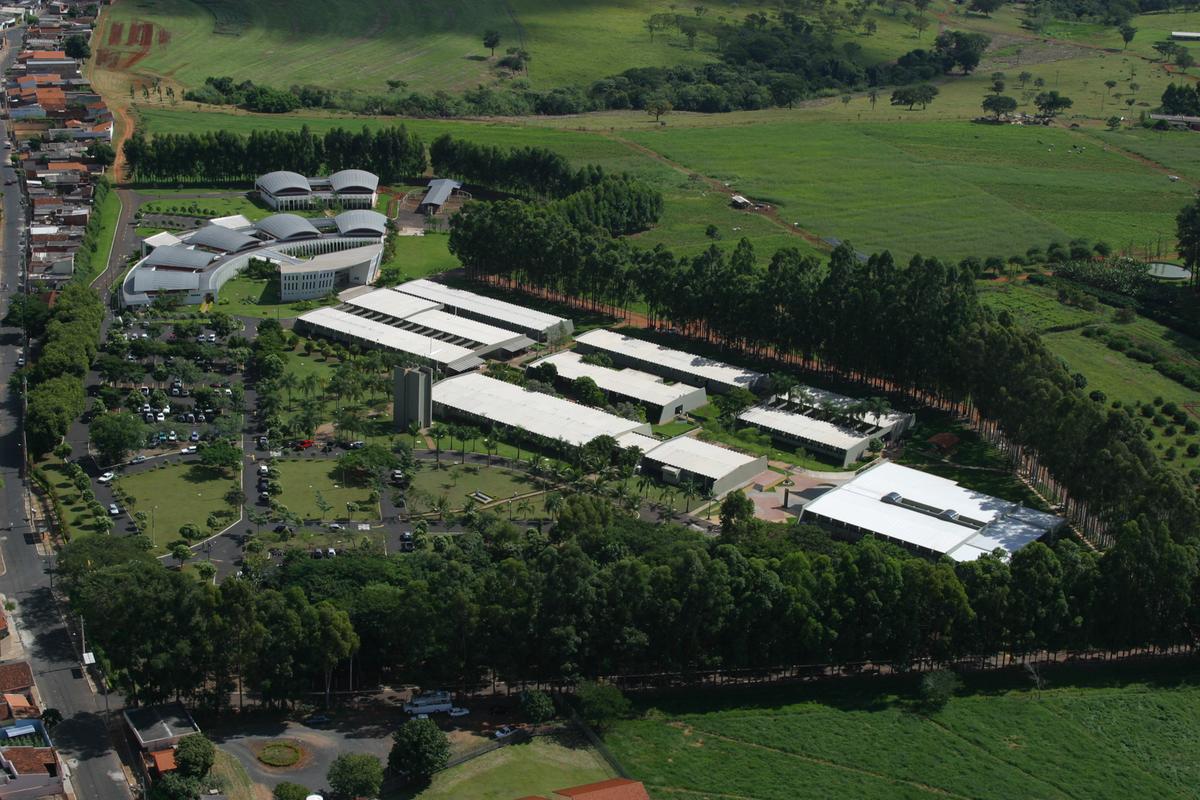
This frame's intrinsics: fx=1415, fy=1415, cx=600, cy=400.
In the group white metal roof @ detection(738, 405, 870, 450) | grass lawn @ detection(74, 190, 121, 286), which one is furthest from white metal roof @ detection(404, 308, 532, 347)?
grass lawn @ detection(74, 190, 121, 286)

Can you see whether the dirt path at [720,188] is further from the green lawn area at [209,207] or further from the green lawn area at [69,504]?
the green lawn area at [69,504]

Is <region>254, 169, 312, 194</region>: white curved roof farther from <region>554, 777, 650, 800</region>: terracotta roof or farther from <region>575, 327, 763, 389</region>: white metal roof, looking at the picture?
<region>554, 777, 650, 800</region>: terracotta roof

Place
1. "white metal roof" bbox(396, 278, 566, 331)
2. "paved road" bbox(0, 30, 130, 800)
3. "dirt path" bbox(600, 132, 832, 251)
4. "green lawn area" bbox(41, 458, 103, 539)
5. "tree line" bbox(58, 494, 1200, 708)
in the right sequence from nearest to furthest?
"paved road" bbox(0, 30, 130, 800) < "tree line" bbox(58, 494, 1200, 708) < "green lawn area" bbox(41, 458, 103, 539) < "white metal roof" bbox(396, 278, 566, 331) < "dirt path" bbox(600, 132, 832, 251)

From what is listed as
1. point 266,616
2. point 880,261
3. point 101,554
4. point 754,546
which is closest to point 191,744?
point 266,616

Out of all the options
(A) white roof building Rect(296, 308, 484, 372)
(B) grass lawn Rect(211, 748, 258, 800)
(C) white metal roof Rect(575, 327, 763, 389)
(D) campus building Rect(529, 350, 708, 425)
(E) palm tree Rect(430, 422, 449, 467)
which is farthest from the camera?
(A) white roof building Rect(296, 308, 484, 372)

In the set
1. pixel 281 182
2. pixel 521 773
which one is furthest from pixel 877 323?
pixel 281 182

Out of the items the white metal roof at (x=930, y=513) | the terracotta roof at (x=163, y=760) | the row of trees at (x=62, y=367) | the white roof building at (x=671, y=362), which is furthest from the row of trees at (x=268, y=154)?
the terracotta roof at (x=163, y=760)

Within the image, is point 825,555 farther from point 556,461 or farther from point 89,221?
point 89,221
